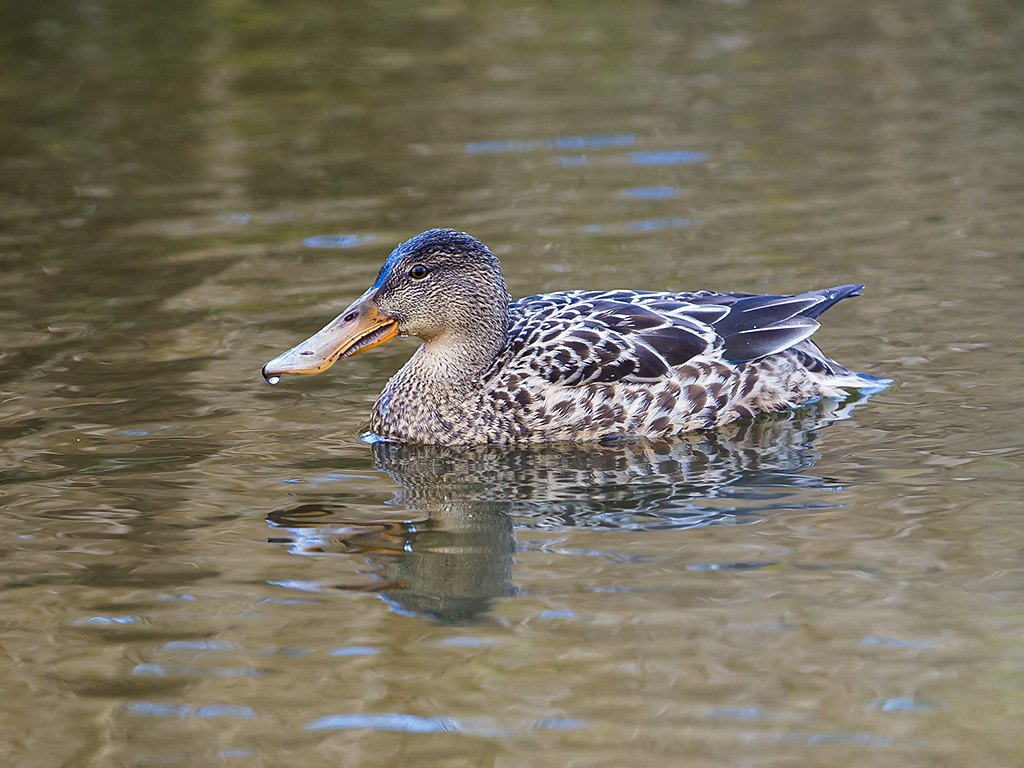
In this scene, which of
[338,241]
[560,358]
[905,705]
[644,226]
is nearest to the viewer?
[905,705]

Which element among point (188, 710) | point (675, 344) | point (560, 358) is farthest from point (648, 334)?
point (188, 710)

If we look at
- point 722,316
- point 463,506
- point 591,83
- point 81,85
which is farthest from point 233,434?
point 81,85

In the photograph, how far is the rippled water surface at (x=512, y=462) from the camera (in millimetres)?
4793

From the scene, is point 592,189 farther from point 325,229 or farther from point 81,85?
point 81,85

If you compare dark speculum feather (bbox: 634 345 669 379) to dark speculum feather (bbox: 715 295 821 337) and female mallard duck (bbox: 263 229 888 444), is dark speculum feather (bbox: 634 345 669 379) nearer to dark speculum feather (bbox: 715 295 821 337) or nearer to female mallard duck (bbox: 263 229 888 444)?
female mallard duck (bbox: 263 229 888 444)

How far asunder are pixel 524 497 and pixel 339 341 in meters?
1.37

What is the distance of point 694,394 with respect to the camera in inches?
289

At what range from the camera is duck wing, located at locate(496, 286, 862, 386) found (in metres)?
7.27

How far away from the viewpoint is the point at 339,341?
7348 millimetres

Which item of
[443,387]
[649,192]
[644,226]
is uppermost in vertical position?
[649,192]

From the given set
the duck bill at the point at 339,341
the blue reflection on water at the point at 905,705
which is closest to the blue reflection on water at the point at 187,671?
the blue reflection on water at the point at 905,705

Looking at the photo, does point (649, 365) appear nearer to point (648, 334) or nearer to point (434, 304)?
point (648, 334)

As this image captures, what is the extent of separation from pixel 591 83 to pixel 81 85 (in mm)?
5615

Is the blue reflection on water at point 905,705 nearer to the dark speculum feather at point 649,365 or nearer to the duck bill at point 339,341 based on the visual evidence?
the dark speculum feather at point 649,365
